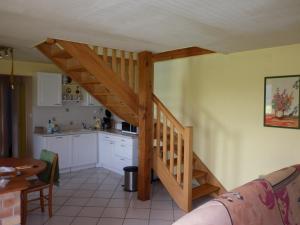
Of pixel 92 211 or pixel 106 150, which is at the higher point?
pixel 106 150

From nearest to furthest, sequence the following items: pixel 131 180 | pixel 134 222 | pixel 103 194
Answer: pixel 134 222, pixel 103 194, pixel 131 180

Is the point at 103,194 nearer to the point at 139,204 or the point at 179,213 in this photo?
the point at 139,204

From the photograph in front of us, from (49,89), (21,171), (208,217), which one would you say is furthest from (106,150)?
(208,217)

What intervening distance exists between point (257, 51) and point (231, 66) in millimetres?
423

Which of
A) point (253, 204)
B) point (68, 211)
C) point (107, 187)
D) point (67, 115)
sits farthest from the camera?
point (67, 115)

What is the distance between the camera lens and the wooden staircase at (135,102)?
3.43m

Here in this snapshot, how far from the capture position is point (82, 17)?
7.22 feet

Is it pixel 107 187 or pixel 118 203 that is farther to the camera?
pixel 107 187

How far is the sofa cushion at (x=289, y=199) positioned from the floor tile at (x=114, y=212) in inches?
79.2

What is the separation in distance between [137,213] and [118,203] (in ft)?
1.44

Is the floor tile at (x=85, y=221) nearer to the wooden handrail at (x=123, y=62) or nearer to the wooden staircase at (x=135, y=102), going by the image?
the wooden staircase at (x=135, y=102)

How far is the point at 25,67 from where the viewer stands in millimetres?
5109

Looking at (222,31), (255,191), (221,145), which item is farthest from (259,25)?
(221,145)

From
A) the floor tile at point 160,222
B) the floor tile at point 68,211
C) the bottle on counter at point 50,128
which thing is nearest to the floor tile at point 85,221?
the floor tile at point 68,211
